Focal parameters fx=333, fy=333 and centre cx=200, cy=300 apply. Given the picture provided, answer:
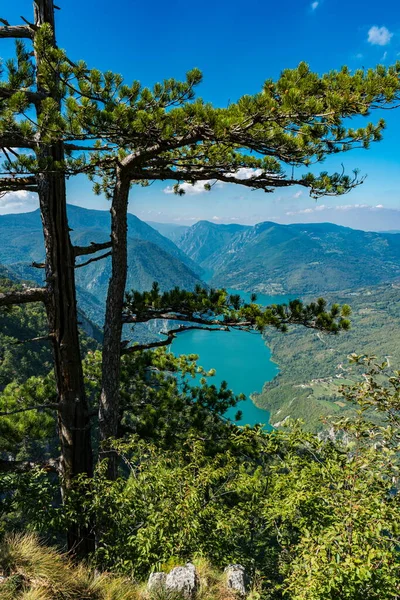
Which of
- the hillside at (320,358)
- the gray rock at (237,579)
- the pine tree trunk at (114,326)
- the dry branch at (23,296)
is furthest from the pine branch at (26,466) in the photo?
the hillside at (320,358)

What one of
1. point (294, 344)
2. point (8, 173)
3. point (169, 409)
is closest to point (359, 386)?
point (169, 409)

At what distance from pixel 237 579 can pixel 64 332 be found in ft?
10.9

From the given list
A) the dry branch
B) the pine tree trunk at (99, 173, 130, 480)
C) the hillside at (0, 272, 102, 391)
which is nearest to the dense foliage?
the pine tree trunk at (99, 173, 130, 480)

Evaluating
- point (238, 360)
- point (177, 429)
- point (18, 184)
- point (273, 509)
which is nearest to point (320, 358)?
point (238, 360)

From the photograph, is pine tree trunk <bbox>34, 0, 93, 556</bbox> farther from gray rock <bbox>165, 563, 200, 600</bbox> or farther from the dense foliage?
gray rock <bbox>165, 563, 200, 600</bbox>

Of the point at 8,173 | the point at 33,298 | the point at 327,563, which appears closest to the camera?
the point at 327,563

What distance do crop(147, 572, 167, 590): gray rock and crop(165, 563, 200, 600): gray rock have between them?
0.05 m

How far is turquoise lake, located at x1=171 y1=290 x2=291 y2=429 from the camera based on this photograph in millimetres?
82600

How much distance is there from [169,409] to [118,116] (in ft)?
14.1

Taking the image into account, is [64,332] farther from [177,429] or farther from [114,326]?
[177,429]

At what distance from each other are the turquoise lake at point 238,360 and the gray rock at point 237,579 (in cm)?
7229

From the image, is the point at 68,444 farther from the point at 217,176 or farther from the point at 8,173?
the point at 217,176

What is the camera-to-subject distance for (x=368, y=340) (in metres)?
132

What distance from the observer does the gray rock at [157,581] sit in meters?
2.82
